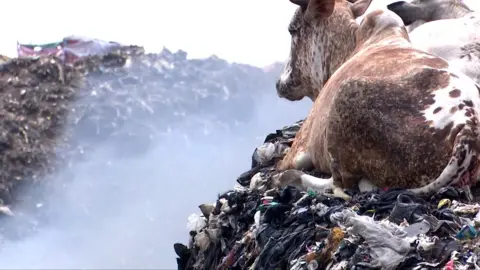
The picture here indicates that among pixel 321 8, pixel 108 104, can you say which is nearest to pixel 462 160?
pixel 321 8

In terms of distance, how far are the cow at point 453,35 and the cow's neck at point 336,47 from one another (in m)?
0.35

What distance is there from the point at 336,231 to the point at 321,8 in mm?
2546

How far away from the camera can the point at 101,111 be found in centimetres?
1424

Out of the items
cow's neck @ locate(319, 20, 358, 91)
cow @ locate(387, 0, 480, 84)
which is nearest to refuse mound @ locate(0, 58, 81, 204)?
cow @ locate(387, 0, 480, 84)

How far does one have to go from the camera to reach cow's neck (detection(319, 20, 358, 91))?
15.4 feet

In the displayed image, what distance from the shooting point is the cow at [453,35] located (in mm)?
4602

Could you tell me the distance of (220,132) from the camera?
15.2 metres

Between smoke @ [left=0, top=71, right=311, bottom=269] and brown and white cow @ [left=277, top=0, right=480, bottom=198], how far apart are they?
22.3 feet

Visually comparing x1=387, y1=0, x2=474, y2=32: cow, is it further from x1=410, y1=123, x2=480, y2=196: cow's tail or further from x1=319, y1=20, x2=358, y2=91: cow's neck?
x1=410, y1=123, x2=480, y2=196: cow's tail

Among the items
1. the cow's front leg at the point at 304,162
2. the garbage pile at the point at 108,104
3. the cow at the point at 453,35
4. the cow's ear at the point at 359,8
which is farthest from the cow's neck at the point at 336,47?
the garbage pile at the point at 108,104

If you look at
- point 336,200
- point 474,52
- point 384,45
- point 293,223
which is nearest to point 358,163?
point 336,200

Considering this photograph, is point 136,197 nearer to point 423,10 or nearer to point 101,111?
point 101,111

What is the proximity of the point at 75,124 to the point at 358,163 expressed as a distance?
35.0 feet

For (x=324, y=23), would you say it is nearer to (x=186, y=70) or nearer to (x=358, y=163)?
(x=358, y=163)
